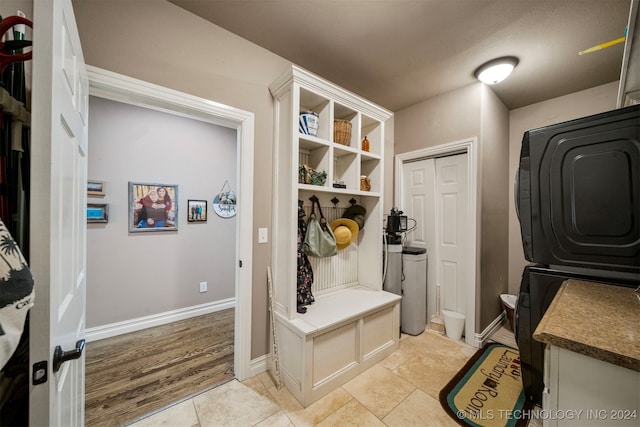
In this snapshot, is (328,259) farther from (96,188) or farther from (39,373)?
(96,188)

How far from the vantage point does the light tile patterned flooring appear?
1.53 meters

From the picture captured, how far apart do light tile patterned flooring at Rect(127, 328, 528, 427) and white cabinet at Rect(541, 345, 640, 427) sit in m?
1.17

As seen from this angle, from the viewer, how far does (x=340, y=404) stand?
1677 millimetres

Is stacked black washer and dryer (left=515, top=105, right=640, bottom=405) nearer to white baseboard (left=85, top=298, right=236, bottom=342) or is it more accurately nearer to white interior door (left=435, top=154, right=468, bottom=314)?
white interior door (left=435, top=154, right=468, bottom=314)

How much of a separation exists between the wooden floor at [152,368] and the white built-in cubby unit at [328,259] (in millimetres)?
734

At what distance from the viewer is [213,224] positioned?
10.6 feet

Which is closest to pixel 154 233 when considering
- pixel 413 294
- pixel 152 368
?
pixel 152 368

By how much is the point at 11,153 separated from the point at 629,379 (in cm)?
181

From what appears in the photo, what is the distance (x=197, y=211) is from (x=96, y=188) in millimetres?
985

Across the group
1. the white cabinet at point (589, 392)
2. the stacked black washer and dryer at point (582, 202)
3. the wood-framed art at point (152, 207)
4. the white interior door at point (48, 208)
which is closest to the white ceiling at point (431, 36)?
the stacked black washer and dryer at point (582, 202)

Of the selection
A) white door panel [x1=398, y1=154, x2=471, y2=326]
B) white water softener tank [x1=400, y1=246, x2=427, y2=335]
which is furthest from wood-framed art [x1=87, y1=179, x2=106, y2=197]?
white door panel [x1=398, y1=154, x2=471, y2=326]

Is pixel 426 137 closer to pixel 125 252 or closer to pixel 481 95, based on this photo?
pixel 481 95

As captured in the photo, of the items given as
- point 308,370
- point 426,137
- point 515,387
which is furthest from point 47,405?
point 426,137

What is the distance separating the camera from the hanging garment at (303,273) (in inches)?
79.0
